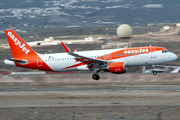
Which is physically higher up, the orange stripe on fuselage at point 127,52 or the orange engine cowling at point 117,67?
the orange stripe on fuselage at point 127,52

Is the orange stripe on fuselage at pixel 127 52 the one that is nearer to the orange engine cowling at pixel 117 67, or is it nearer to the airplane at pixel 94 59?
the airplane at pixel 94 59

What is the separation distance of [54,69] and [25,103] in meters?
15.1

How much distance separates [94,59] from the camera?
37.2 meters

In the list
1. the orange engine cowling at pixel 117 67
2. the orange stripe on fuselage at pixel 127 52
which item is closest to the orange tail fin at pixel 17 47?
the orange stripe on fuselage at pixel 127 52

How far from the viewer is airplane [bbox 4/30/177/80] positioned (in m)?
37.5

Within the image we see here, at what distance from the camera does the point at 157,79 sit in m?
41.4

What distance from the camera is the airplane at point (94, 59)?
123 feet

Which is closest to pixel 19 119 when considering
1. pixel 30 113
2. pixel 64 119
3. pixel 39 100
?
pixel 30 113

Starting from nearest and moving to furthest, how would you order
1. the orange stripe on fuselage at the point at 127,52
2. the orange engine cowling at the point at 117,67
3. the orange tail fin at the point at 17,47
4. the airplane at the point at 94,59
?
the orange engine cowling at the point at 117,67
the airplane at the point at 94,59
the orange stripe on fuselage at the point at 127,52
the orange tail fin at the point at 17,47

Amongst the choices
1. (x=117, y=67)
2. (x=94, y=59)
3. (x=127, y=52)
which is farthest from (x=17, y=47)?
(x=127, y=52)

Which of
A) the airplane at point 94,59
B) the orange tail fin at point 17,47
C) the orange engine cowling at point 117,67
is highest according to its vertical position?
the orange tail fin at point 17,47

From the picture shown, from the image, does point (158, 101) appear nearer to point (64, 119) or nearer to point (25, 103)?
point (64, 119)

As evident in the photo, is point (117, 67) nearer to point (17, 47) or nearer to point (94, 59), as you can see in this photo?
point (94, 59)

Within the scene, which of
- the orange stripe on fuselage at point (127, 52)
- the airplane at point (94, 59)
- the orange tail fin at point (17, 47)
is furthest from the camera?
the orange tail fin at point (17, 47)
